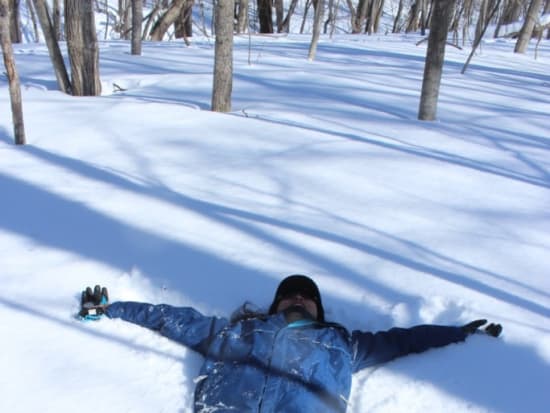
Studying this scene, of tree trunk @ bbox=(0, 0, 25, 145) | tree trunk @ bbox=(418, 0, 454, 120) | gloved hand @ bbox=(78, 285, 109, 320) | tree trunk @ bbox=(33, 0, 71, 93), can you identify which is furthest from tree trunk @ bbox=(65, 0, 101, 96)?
gloved hand @ bbox=(78, 285, 109, 320)

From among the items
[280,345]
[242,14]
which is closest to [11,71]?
[280,345]

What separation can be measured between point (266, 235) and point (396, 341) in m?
1.10

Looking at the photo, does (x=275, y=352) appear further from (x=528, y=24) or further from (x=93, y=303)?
(x=528, y=24)

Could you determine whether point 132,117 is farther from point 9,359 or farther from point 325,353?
point 325,353

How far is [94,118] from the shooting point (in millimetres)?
5145

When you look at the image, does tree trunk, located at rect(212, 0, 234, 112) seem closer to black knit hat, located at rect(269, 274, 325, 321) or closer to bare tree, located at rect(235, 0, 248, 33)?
black knit hat, located at rect(269, 274, 325, 321)

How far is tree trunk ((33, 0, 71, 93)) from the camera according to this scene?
5.94 metres

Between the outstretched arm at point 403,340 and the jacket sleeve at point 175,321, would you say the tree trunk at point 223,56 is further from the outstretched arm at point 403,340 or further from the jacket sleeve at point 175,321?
the outstretched arm at point 403,340

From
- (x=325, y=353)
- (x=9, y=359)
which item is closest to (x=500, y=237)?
(x=325, y=353)

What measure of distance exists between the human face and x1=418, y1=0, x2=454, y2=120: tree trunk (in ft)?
11.9

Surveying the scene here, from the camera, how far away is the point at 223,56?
5359mm

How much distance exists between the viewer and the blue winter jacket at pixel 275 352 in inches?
79.6

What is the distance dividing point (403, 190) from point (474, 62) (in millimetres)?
7944

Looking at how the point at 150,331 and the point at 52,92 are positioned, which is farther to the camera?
the point at 52,92
